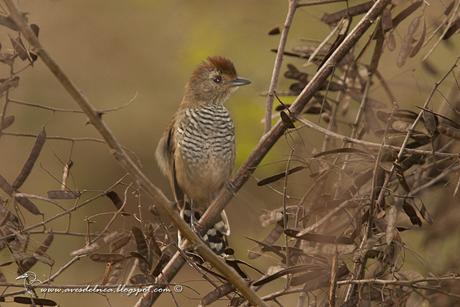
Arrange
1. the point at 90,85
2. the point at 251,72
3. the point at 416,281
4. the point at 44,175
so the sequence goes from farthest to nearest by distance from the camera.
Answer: the point at 90,85 < the point at 44,175 < the point at 251,72 < the point at 416,281

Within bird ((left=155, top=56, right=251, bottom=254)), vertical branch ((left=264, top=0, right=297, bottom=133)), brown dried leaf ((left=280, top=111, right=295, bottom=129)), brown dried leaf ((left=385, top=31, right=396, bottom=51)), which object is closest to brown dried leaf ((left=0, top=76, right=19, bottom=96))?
brown dried leaf ((left=280, top=111, right=295, bottom=129))

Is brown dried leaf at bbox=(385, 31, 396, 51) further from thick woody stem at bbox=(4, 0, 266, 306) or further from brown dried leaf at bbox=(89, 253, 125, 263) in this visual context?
brown dried leaf at bbox=(89, 253, 125, 263)

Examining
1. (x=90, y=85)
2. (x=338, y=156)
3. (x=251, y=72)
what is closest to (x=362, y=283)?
(x=338, y=156)

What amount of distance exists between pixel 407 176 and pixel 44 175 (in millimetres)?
4599

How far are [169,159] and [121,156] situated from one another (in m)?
2.87

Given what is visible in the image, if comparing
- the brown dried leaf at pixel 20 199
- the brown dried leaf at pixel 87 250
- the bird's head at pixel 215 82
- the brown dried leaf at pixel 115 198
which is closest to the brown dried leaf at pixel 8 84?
the brown dried leaf at pixel 20 199

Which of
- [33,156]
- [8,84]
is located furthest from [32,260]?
[8,84]

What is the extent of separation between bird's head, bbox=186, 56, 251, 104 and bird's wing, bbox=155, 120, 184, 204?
0.27 m

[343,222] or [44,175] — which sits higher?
[343,222]

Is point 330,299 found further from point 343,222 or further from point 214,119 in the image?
point 214,119

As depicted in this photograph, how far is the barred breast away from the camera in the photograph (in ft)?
17.2

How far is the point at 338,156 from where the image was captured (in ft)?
10.5

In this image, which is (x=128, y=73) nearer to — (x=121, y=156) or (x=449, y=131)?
(x=449, y=131)

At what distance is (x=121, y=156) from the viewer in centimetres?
254
